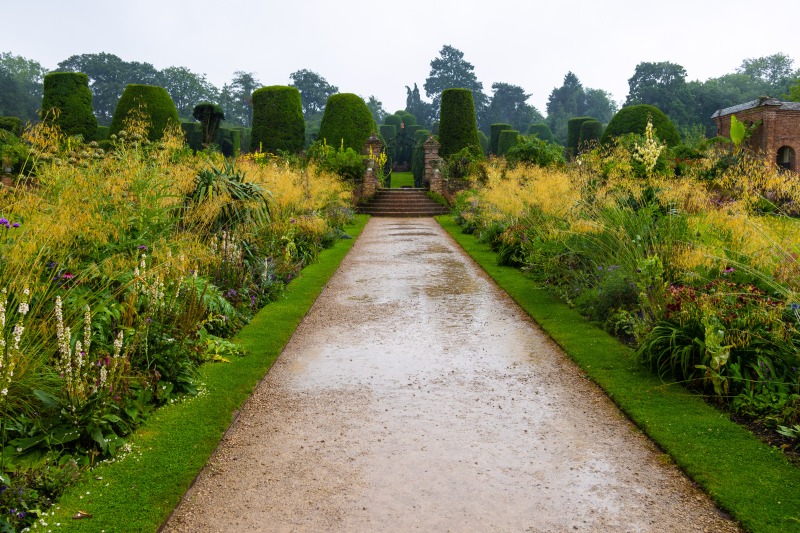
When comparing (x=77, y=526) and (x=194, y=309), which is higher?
(x=194, y=309)

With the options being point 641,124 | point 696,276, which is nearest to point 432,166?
point 641,124

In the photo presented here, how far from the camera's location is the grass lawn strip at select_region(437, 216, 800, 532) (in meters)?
2.88

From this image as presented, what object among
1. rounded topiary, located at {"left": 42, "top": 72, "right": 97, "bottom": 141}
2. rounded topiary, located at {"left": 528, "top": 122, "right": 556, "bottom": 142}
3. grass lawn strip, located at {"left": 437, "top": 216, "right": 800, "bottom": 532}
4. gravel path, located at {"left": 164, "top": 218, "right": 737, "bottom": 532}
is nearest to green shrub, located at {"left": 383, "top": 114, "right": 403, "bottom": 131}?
rounded topiary, located at {"left": 528, "top": 122, "right": 556, "bottom": 142}

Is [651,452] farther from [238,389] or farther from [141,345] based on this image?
[141,345]

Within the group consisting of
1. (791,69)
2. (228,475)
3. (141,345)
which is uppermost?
(791,69)

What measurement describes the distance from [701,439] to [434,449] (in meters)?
1.54

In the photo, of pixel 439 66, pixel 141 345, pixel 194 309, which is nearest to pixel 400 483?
pixel 141 345

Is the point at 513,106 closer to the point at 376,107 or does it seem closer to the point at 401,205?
the point at 376,107

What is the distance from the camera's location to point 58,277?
4.23m

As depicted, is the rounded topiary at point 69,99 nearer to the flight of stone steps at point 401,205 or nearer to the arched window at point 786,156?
the flight of stone steps at point 401,205

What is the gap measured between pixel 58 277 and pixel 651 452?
394 cm

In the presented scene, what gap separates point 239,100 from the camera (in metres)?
65.0

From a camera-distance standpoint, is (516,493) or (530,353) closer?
(516,493)

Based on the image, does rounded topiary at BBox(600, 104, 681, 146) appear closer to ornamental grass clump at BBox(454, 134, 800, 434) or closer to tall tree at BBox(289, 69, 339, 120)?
ornamental grass clump at BBox(454, 134, 800, 434)
